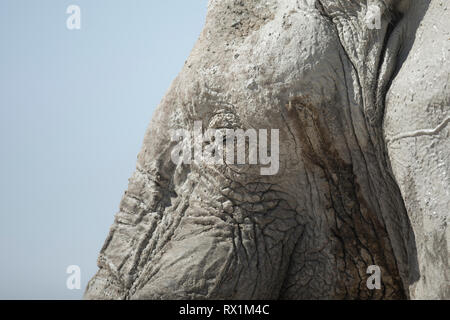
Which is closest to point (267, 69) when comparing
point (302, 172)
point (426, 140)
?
point (302, 172)

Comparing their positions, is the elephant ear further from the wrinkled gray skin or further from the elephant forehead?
the elephant forehead

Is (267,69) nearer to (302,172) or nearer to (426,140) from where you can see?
(302,172)

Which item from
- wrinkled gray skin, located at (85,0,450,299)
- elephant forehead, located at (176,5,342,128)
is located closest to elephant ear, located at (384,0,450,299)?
wrinkled gray skin, located at (85,0,450,299)

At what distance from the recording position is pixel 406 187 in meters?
2.46

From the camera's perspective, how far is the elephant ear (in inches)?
92.1

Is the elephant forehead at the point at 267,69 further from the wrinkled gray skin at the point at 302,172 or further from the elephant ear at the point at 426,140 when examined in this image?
the elephant ear at the point at 426,140

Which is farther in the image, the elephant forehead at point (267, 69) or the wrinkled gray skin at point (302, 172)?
the elephant forehead at point (267, 69)

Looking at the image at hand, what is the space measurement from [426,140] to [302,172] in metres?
0.62

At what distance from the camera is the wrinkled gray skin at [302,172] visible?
96.0 inches

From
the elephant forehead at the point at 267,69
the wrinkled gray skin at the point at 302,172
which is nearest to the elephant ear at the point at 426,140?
the wrinkled gray skin at the point at 302,172

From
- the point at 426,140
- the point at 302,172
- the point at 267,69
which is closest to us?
the point at 426,140

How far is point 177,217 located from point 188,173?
0.17m

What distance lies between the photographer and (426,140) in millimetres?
2367

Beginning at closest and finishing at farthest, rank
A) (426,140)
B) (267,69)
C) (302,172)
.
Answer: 1. (426,140)
2. (267,69)
3. (302,172)
